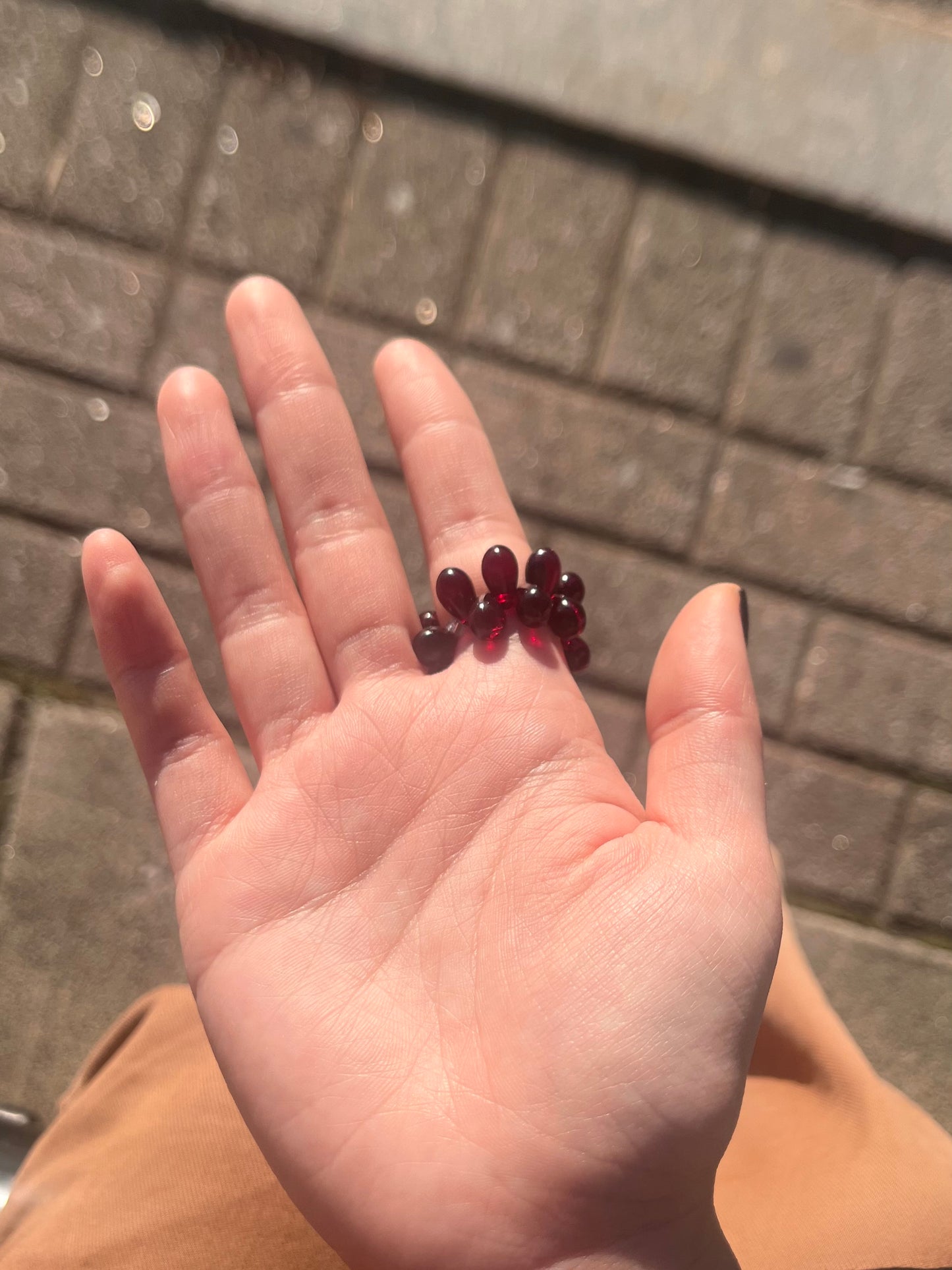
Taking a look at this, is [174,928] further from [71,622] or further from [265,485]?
[265,485]

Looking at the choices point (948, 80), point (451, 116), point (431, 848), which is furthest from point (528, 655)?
point (948, 80)

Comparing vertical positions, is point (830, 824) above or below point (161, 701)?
below

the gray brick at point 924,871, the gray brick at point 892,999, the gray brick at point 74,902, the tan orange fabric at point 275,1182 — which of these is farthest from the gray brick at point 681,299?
the gray brick at point 74,902

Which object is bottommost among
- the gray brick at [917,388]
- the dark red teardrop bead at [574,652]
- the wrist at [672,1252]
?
the wrist at [672,1252]

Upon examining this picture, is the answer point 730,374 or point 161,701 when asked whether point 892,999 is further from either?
point 161,701

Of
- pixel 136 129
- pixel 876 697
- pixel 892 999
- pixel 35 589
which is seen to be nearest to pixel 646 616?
pixel 876 697

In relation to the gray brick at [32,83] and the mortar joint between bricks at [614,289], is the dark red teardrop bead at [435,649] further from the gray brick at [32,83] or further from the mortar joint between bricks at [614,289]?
the gray brick at [32,83]

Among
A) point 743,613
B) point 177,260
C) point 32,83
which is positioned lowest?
point 743,613
